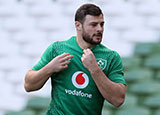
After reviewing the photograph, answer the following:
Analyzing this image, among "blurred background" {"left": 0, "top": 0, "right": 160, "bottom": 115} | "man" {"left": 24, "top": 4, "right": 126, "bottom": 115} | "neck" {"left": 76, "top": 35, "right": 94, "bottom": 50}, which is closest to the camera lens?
"man" {"left": 24, "top": 4, "right": 126, "bottom": 115}

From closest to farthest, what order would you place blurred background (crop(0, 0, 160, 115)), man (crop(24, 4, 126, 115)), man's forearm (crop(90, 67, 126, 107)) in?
1. man's forearm (crop(90, 67, 126, 107))
2. man (crop(24, 4, 126, 115))
3. blurred background (crop(0, 0, 160, 115))

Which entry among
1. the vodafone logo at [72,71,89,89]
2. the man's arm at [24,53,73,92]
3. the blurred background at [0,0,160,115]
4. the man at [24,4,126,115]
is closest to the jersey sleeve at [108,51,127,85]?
the man at [24,4,126,115]

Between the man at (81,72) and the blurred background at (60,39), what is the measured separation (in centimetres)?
Result: 183

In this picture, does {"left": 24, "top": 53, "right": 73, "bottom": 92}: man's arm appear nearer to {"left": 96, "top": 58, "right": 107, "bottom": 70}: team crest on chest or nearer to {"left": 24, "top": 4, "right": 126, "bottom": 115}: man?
{"left": 24, "top": 4, "right": 126, "bottom": 115}: man

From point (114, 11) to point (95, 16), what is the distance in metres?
2.60

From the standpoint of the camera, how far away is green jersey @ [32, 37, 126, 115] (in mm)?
2766

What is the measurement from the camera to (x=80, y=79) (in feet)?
9.06

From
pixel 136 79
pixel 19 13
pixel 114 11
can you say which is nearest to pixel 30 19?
pixel 19 13

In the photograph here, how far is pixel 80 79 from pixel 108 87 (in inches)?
8.4

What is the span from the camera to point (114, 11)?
17.4 ft

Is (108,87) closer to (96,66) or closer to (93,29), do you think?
(96,66)

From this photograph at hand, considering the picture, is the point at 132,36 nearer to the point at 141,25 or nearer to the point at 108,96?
the point at 141,25

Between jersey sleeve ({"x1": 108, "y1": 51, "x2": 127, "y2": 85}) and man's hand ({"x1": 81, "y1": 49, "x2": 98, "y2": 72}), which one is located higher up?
man's hand ({"x1": 81, "y1": 49, "x2": 98, "y2": 72})

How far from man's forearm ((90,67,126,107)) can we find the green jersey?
9 centimetres
